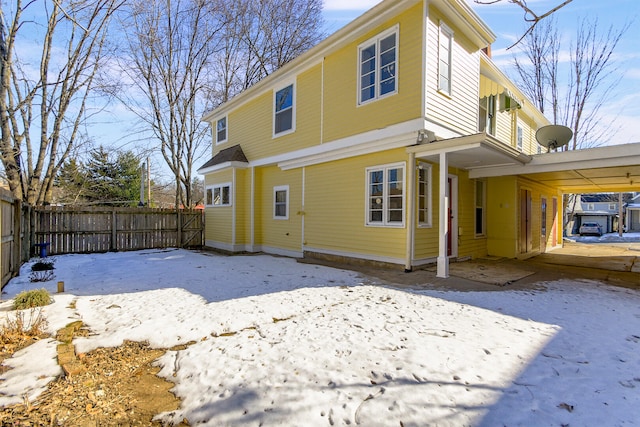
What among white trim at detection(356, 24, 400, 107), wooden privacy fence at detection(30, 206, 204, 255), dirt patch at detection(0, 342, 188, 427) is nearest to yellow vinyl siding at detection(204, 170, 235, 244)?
wooden privacy fence at detection(30, 206, 204, 255)

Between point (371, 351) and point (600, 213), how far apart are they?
41333mm

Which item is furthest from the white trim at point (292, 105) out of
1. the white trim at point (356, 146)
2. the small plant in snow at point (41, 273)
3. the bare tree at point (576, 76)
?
the bare tree at point (576, 76)

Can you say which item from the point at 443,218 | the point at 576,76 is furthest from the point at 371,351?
the point at 576,76

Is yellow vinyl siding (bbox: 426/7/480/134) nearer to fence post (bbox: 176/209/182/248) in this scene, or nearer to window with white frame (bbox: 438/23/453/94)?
window with white frame (bbox: 438/23/453/94)

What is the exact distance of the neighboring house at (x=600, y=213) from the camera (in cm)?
3222

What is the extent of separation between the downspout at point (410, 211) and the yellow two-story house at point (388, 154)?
0.02m

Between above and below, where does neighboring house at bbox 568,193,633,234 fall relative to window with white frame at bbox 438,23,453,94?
below

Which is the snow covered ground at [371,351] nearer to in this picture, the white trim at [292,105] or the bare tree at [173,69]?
the white trim at [292,105]

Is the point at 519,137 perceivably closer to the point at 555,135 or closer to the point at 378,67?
the point at 555,135

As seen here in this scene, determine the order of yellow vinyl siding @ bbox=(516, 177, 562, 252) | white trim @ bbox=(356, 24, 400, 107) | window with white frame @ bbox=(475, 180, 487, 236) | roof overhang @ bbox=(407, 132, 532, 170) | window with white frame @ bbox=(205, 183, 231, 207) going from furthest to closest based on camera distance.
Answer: window with white frame @ bbox=(205, 183, 231, 207) < yellow vinyl siding @ bbox=(516, 177, 562, 252) < window with white frame @ bbox=(475, 180, 487, 236) < white trim @ bbox=(356, 24, 400, 107) < roof overhang @ bbox=(407, 132, 532, 170)

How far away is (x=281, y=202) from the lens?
1086 centimetres

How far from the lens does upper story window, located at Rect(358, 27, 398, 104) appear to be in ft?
23.6

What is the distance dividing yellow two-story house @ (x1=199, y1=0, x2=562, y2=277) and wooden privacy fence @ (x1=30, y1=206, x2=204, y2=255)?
212cm

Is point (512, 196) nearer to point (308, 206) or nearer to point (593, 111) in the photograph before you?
point (308, 206)
